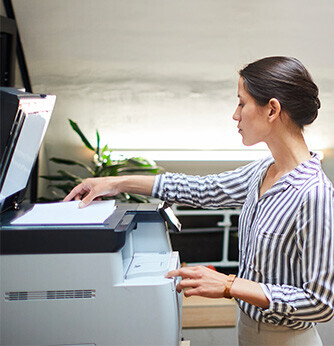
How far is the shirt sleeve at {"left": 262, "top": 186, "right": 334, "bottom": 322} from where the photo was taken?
41.5 inches

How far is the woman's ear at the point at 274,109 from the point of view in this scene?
1.20 meters

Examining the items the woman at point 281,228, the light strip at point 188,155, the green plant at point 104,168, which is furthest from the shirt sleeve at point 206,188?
the light strip at point 188,155

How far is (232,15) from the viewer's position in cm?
289

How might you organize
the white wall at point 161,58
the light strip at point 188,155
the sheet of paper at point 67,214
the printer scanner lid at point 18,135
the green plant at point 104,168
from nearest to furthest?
1. the printer scanner lid at point 18,135
2. the sheet of paper at point 67,214
3. the white wall at point 161,58
4. the green plant at point 104,168
5. the light strip at point 188,155

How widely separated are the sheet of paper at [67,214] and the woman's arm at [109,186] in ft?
0.16

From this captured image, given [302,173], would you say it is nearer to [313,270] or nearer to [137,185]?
[313,270]

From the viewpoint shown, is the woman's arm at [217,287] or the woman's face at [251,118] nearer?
the woman's arm at [217,287]

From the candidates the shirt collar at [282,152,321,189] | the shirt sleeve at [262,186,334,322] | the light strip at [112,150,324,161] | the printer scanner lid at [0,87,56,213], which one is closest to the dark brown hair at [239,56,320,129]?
the shirt collar at [282,152,321,189]

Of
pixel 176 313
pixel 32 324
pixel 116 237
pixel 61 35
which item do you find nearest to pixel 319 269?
pixel 176 313

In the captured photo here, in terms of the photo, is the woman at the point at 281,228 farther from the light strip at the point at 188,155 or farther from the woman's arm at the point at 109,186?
the light strip at the point at 188,155

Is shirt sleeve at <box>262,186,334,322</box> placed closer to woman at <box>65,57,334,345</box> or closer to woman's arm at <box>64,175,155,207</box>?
woman at <box>65,57,334,345</box>

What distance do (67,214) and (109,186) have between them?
0.80 feet

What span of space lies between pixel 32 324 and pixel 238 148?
2678 mm

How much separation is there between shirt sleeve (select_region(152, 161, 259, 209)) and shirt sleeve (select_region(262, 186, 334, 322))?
1.36ft
